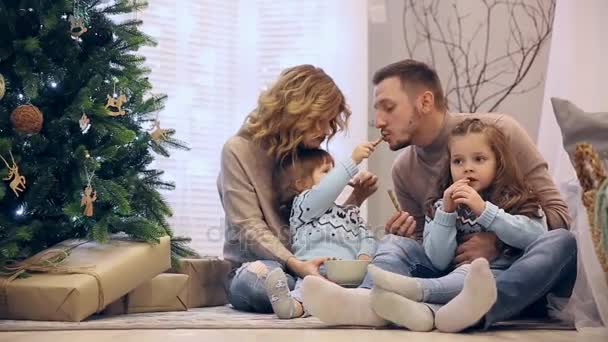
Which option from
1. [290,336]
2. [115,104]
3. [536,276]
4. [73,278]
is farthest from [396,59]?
[290,336]

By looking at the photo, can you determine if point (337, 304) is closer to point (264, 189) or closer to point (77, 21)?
point (264, 189)

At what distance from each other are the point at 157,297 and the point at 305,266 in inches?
17.8

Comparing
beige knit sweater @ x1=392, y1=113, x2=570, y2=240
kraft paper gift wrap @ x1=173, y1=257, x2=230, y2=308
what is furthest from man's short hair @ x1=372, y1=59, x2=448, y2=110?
kraft paper gift wrap @ x1=173, y1=257, x2=230, y2=308

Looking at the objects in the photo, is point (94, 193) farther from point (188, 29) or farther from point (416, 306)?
point (188, 29)

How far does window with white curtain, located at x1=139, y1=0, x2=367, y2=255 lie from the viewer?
320 cm

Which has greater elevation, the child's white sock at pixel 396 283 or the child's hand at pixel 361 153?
the child's hand at pixel 361 153

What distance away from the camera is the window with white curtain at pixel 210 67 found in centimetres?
320

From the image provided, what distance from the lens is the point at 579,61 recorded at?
2.79 metres

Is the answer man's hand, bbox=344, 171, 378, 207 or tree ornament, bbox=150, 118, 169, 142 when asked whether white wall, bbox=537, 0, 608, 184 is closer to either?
man's hand, bbox=344, 171, 378, 207

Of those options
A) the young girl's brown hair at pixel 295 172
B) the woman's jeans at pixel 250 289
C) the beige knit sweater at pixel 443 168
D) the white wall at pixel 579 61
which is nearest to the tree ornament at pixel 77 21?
the young girl's brown hair at pixel 295 172

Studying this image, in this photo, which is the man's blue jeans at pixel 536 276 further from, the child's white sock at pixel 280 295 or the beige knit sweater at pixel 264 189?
the beige knit sweater at pixel 264 189

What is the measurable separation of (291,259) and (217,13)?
137cm

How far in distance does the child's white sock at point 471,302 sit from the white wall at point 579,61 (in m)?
1.00

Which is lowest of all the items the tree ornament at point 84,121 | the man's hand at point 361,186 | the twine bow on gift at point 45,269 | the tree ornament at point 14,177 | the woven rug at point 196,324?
the woven rug at point 196,324
